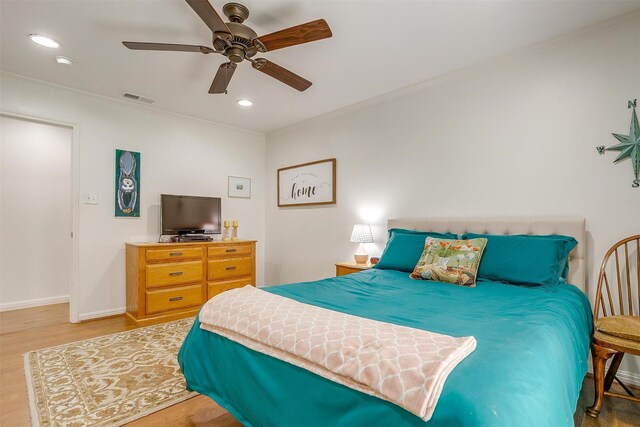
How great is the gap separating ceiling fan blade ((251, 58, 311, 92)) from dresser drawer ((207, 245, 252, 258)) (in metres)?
2.27

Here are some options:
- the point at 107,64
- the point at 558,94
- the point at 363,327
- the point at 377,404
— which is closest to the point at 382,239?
the point at 558,94

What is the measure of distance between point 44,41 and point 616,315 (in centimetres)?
470

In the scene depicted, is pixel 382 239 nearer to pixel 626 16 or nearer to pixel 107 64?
pixel 626 16

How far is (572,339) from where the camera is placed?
1444 millimetres

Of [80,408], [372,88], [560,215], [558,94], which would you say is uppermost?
[372,88]

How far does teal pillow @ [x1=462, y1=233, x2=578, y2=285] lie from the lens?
215cm

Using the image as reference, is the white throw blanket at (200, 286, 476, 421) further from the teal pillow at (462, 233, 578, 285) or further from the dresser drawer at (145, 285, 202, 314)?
the dresser drawer at (145, 285, 202, 314)

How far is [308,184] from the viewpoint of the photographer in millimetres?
4430

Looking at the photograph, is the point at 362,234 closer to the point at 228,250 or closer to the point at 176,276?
the point at 228,250

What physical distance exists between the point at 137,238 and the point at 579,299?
4.36 m

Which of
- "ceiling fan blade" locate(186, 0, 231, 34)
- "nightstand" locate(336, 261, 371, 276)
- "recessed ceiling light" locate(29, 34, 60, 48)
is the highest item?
"recessed ceiling light" locate(29, 34, 60, 48)

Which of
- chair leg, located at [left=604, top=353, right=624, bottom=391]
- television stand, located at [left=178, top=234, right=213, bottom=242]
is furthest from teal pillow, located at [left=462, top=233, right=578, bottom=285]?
television stand, located at [left=178, top=234, right=213, bottom=242]

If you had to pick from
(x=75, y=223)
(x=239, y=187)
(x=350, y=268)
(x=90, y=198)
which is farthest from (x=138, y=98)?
(x=350, y=268)

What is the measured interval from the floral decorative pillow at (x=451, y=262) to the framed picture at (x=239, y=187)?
3.15 metres
